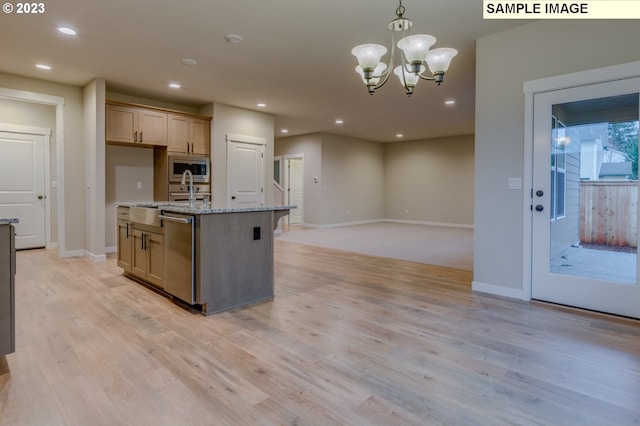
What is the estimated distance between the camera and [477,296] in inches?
141

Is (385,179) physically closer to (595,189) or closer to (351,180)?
(351,180)

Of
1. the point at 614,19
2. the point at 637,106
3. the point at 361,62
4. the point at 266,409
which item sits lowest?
the point at 266,409

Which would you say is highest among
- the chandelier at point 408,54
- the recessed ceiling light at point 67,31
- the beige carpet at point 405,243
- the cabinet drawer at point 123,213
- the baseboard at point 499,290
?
the recessed ceiling light at point 67,31

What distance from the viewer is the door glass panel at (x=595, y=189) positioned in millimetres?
2977

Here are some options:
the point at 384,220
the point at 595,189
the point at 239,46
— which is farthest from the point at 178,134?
the point at 384,220

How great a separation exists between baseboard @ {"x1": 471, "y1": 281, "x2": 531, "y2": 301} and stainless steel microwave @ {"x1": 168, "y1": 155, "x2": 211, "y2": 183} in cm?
477

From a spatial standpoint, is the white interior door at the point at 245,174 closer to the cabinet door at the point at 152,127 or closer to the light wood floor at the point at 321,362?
the cabinet door at the point at 152,127

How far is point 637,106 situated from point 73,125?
274 inches

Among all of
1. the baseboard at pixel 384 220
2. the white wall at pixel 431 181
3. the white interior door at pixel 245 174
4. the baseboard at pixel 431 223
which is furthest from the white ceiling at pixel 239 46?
the baseboard at pixel 431 223

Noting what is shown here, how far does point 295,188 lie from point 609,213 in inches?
345

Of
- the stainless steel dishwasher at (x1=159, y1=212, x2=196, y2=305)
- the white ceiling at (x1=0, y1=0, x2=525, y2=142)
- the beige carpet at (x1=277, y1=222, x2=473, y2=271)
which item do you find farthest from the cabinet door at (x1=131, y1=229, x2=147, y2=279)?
the beige carpet at (x1=277, y1=222, x2=473, y2=271)

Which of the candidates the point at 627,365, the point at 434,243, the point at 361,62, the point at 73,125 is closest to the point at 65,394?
the point at 361,62

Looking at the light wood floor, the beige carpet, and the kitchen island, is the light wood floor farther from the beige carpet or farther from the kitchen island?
the beige carpet

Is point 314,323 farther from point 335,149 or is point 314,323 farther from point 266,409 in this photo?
point 335,149
